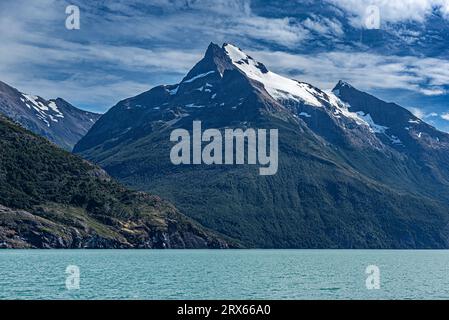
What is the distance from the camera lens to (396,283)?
149000mm

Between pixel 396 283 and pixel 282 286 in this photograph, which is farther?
pixel 396 283
